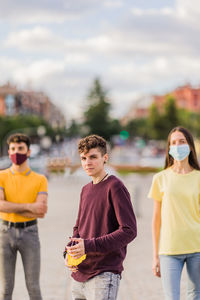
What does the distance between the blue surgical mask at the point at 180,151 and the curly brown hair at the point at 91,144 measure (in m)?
0.91

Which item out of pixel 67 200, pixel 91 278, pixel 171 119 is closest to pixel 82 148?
pixel 91 278

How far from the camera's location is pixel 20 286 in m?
6.12

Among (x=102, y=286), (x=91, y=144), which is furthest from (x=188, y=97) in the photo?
(x=102, y=286)

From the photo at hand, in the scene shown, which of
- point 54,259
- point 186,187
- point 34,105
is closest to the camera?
point 186,187

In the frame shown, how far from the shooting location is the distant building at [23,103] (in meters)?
114

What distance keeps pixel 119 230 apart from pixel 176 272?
0.92m

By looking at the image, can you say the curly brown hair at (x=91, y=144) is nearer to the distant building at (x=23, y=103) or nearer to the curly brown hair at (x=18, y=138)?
the curly brown hair at (x=18, y=138)

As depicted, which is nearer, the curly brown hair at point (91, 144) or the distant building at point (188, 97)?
the curly brown hair at point (91, 144)

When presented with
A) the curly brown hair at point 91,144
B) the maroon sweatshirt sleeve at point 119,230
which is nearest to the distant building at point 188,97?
the curly brown hair at point 91,144

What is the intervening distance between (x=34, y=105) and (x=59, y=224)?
430 ft

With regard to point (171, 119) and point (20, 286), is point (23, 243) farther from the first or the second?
point (171, 119)

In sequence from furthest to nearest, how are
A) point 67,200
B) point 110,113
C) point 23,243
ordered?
1. point 110,113
2. point 67,200
3. point 23,243

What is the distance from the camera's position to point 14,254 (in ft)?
13.4

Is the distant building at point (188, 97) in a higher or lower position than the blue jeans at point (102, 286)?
higher
